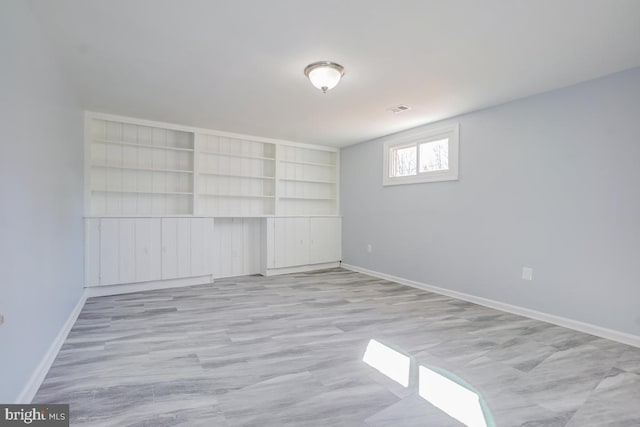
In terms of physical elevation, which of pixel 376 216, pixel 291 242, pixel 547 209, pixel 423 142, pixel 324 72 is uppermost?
pixel 324 72

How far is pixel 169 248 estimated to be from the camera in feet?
15.1

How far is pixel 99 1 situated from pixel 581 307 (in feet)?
14.7

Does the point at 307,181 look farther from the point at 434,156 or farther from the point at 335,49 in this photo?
the point at 335,49

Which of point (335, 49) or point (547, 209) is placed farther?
point (547, 209)

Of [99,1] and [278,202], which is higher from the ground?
[99,1]

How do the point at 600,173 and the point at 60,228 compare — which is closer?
the point at 60,228

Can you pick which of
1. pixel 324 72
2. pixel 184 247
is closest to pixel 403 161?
pixel 324 72

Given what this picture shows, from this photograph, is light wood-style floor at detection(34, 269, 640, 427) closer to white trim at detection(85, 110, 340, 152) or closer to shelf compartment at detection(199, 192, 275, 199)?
shelf compartment at detection(199, 192, 275, 199)

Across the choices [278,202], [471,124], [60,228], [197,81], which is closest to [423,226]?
[471,124]

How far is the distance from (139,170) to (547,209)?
16.8 ft

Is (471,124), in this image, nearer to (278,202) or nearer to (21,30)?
(278,202)

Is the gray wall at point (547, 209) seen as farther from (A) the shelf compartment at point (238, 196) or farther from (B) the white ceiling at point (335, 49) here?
(A) the shelf compartment at point (238, 196)

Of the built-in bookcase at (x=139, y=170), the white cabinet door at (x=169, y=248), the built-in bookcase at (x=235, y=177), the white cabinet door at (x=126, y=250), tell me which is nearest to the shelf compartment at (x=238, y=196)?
the built-in bookcase at (x=235, y=177)

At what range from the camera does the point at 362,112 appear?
413 centimetres
